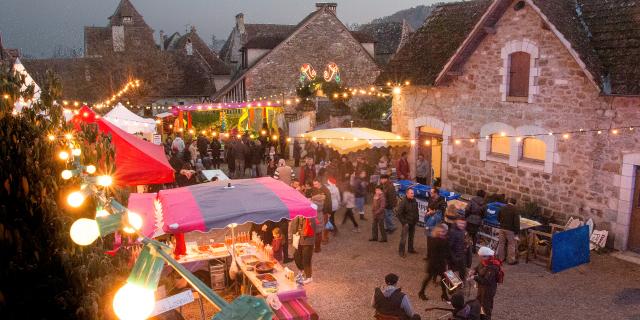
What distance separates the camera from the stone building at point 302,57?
28.1 meters

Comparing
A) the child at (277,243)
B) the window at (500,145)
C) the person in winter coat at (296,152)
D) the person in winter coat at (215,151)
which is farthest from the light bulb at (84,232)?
the person in winter coat at (296,152)

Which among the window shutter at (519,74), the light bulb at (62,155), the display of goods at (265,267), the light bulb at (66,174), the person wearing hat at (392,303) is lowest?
the display of goods at (265,267)

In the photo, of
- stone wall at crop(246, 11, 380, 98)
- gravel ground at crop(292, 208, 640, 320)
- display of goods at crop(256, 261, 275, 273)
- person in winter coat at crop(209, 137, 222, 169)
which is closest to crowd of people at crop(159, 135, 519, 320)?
gravel ground at crop(292, 208, 640, 320)

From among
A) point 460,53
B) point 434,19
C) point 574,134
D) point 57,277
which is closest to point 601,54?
point 574,134

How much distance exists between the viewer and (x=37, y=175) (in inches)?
121

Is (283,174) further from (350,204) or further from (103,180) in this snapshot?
(103,180)

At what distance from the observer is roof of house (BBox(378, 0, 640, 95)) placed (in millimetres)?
10367

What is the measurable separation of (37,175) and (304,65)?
2628 centimetres

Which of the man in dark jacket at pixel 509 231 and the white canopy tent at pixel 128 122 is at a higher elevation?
the white canopy tent at pixel 128 122

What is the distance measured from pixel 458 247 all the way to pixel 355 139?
7.05 m

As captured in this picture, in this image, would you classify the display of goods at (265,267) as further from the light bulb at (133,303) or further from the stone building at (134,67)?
the stone building at (134,67)

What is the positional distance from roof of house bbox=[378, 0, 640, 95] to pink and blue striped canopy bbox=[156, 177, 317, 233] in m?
6.81

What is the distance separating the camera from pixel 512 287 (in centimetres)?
923

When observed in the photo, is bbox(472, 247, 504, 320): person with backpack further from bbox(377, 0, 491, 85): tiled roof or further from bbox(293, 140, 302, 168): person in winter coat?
bbox(293, 140, 302, 168): person in winter coat
